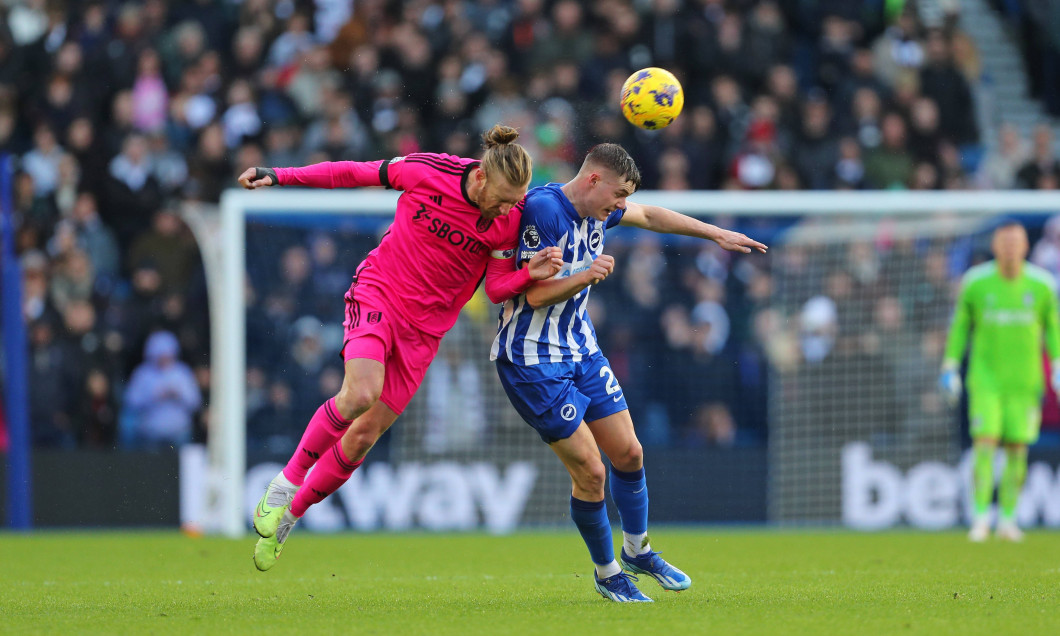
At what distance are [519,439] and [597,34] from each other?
5428 mm

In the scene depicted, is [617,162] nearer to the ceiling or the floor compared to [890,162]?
nearer to the floor

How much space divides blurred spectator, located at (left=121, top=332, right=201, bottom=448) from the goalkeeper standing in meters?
6.88

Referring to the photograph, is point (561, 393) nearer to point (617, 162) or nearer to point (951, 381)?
point (617, 162)

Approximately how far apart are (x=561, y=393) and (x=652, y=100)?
158cm

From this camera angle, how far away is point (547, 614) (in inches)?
242

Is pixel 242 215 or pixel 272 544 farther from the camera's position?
pixel 242 215

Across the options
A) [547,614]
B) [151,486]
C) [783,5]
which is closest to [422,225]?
[547,614]

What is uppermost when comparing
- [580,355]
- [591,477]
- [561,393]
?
[580,355]

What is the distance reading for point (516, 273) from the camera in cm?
659

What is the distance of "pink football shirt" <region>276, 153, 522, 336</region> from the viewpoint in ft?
22.2

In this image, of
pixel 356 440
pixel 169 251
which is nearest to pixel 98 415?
pixel 169 251

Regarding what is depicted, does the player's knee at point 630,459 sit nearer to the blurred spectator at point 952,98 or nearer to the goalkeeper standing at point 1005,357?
the goalkeeper standing at point 1005,357

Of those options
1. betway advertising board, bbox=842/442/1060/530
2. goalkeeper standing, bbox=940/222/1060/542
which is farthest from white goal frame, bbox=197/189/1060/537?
betway advertising board, bbox=842/442/1060/530

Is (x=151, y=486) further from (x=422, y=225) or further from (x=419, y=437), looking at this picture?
(x=422, y=225)
